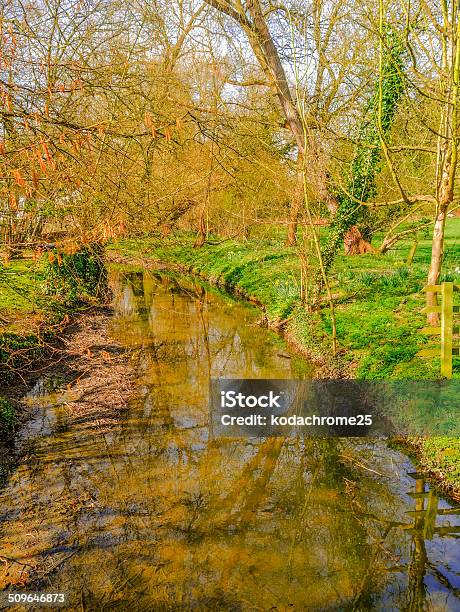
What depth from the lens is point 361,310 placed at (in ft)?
38.4

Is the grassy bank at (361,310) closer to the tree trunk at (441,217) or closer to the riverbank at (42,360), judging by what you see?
the tree trunk at (441,217)

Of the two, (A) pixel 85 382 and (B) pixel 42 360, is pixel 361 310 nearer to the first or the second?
(A) pixel 85 382

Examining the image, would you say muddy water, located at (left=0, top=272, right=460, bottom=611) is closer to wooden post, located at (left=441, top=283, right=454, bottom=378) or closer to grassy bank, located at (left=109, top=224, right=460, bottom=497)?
grassy bank, located at (left=109, top=224, right=460, bottom=497)

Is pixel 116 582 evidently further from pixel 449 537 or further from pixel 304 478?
pixel 449 537

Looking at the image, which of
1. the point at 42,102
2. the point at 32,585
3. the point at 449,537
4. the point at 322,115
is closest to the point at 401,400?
the point at 449,537

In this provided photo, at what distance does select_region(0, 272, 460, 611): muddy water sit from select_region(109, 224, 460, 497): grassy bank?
1.02 meters

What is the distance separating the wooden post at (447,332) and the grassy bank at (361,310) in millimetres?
207

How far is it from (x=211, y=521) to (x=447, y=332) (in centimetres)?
430

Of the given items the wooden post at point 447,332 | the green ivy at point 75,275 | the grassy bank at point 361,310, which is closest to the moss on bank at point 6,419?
the grassy bank at point 361,310

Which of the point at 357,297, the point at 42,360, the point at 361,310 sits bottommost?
the point at 42,360

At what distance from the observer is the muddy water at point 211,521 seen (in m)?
4.64

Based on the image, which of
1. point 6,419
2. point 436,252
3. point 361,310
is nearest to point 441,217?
point 436,252

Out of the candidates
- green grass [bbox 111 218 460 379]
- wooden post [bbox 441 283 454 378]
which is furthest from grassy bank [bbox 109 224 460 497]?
wooden post [bbox 441 283 454 378]

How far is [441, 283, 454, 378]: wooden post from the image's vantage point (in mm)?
7695
